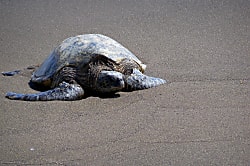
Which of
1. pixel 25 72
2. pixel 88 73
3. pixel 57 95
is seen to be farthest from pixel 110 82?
pixel 25 72

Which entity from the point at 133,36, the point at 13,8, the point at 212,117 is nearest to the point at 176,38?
the point at 133,36

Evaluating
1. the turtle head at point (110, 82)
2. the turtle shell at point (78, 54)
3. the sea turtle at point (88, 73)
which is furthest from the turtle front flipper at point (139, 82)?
the turtle shell at point (78, 54)

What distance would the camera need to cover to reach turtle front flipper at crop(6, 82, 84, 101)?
4.95m

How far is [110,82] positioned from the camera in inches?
197

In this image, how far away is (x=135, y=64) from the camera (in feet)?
17.9

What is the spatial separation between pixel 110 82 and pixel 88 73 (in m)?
0.28

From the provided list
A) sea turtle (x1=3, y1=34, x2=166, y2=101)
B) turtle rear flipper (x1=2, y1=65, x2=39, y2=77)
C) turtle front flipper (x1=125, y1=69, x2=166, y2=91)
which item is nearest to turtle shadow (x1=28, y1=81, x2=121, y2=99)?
sea turtle (x1=3, y1=34, x2=166, y2=101)

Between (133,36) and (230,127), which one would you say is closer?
(230,127)

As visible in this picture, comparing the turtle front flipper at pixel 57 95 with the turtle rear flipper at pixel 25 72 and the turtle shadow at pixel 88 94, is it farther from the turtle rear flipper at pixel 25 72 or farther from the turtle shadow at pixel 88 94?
the turtle rear flipper at pixel 25 72

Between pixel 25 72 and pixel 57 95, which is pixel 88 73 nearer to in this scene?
pixel 57 95

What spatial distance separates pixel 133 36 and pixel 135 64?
1690 mm

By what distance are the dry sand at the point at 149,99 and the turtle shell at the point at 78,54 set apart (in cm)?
31

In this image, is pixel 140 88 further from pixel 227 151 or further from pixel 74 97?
pixel 227 151

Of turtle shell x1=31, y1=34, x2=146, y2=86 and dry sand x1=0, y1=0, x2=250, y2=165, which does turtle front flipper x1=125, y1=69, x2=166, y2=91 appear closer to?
dry sand x1=0, y1=0, x2=250, y2=165
